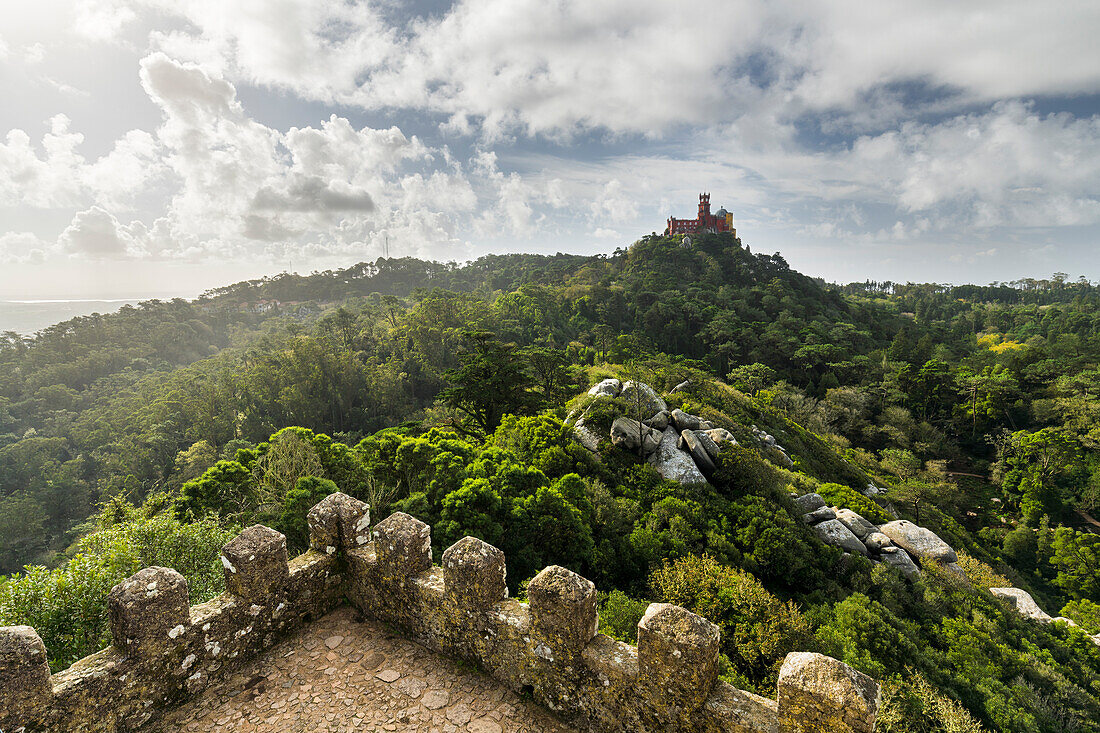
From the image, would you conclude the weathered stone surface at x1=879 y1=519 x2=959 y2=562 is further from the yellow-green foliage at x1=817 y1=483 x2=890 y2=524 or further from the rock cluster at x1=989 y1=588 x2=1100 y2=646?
the rock cluster at x1=989 y1=588 x2=1100 y2=646

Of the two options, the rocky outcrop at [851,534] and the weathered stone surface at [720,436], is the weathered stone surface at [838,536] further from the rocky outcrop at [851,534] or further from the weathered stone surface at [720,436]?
the weathered stone surface at [720,436]

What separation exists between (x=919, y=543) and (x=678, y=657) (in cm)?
2593

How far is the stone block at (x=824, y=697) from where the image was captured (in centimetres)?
282

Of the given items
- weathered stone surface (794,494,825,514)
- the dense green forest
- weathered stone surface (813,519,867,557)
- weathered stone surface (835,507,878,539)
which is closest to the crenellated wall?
the dense green forest

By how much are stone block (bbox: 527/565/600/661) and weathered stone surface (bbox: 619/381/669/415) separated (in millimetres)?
18304

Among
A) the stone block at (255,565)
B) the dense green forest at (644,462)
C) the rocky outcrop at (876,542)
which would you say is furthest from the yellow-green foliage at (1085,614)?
the stone block at (255,565)

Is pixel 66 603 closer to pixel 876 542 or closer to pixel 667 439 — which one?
pixel 667 439

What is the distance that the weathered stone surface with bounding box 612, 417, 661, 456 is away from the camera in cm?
2047

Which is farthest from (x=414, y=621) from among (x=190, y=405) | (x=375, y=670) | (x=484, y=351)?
(x=190, y=405)

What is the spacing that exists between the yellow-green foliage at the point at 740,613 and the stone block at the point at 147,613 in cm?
1115

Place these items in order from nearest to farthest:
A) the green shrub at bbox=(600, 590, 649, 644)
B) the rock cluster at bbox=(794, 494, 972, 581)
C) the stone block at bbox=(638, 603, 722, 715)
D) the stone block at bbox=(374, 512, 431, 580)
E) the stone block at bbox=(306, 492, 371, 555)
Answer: the stone block at bbox=(638, 603, 722, 715), the stone block at bbox=(374, 512, 431, 580), the stone block at bbox=(306, 492, 371, 555), the green shrub at bbox=(600, 590, 649, 644), the rock cluster at bbox=(794, 494, 972, 581)

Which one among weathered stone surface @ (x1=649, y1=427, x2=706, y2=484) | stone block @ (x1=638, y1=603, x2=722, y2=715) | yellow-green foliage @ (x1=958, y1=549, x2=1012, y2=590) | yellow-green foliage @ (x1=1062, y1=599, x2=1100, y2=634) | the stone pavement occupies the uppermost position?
stone block @ (x1=638, y1=603, x2=722, y2=715)

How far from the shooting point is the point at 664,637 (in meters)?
3.50

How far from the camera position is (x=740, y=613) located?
38.7 ft
